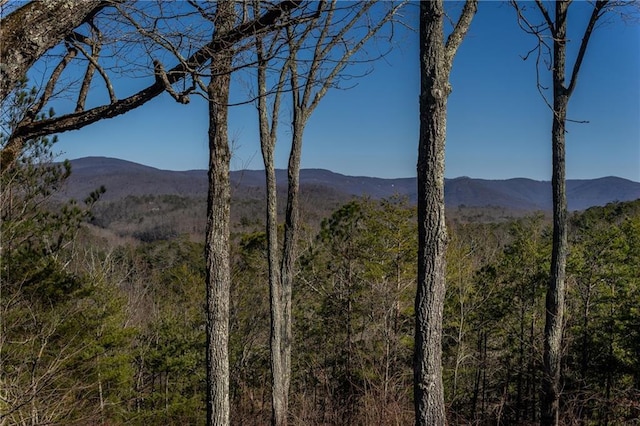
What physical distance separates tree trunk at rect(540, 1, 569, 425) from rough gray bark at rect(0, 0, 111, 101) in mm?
6018

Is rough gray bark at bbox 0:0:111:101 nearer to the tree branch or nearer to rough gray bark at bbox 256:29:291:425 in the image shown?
rough gray bark at bbox 256:29:291:425

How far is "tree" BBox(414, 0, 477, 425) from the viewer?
3049 mm

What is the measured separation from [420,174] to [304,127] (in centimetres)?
453

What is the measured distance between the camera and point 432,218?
307cm

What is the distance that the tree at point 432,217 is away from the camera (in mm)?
3049

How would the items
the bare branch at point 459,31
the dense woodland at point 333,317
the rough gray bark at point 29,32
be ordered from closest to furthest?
the rough gray bark at point 29,32 → the bare branch at point 459,31 → the dense woodland at point 333,317

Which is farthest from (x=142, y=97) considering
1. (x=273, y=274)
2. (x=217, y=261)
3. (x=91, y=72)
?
(x=273, y=274)

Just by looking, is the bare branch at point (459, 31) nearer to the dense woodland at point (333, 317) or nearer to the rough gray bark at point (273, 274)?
the rough gray bark at point (273, 274)

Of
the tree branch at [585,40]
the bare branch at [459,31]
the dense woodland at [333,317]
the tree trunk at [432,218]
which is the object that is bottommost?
the dense woodland at [333,317]

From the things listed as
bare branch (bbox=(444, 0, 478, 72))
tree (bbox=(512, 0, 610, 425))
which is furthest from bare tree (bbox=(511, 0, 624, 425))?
bare branch (bbox=(444, 0, 478, 72))

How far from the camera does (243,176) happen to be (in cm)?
550

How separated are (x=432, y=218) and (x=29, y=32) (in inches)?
93.4

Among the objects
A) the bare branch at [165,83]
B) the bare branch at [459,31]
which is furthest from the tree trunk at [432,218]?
the bare branch at [165,83]

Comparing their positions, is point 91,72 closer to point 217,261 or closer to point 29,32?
point 29,32
